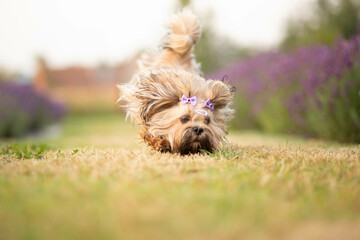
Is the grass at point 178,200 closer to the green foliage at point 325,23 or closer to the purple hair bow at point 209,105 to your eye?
the purple hair bow at point 209,105

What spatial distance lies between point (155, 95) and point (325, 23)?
1557 centimetres

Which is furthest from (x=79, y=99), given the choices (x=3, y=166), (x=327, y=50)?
(x=3, y=166)

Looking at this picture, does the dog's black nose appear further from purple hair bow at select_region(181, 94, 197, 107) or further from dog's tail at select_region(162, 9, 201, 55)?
dog's tail at select_region(162, 9, 201, 55)

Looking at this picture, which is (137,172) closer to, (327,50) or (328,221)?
(328,221)

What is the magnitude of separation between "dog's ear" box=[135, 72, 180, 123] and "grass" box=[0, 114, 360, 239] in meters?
1.14

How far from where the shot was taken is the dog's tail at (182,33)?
5.61 metres

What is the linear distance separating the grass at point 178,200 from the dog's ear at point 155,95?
1.14 m

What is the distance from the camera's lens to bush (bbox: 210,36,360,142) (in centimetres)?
575

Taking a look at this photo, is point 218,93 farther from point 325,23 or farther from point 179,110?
point 325,23

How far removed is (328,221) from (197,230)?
26.0 inches

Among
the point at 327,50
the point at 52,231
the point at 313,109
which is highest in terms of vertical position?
the point at 327,50

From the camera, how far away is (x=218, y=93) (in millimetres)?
4082

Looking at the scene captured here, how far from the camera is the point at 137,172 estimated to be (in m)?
2.57

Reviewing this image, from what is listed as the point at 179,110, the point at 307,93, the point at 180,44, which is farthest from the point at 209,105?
the point at 307,93
